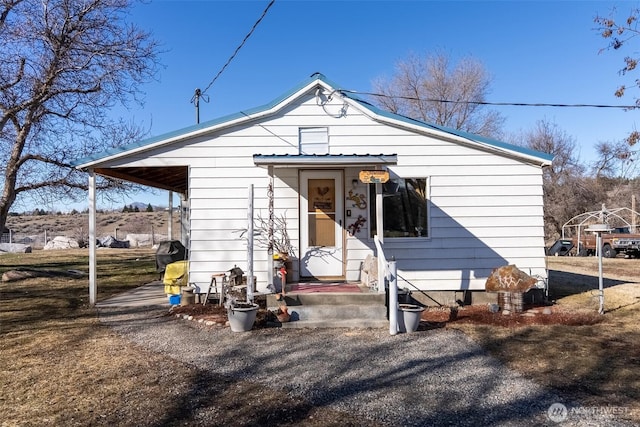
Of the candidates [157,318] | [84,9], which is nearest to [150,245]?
[84,9]

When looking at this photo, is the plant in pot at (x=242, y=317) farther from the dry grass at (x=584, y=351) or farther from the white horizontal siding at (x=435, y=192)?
the dry grass at (x=584, y=351)

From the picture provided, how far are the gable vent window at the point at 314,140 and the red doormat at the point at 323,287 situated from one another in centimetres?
251

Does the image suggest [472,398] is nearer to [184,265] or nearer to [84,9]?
[184,265]

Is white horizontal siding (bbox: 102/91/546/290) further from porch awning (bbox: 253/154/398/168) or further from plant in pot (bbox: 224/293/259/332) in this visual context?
plant in pot (bbox: 224/293/259/332)

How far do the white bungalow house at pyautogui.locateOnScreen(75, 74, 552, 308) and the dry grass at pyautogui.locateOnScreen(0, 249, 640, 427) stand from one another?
1779 mm

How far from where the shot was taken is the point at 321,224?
8.51 metres

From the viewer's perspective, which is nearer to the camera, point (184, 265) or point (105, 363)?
point (105, 363)

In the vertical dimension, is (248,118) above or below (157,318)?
above

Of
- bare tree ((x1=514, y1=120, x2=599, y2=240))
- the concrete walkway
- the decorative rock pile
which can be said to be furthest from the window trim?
bare tree ((x1=514, y1=120, x2=599, y2=240))

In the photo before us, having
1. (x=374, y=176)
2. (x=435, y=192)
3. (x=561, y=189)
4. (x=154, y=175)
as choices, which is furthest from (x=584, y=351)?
(x=561, y=189)

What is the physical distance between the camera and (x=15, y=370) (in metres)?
4.92

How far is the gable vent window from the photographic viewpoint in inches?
336

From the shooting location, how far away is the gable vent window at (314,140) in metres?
8.52

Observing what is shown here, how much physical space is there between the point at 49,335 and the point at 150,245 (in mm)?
27999
